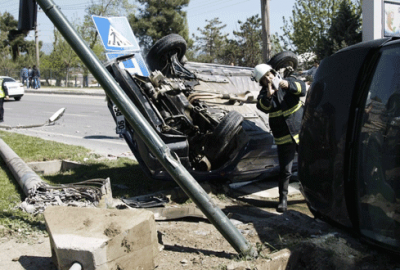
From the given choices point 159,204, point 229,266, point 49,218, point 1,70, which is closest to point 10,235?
point 49,218

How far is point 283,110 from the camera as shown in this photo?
4699 mm

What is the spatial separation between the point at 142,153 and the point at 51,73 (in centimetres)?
4301

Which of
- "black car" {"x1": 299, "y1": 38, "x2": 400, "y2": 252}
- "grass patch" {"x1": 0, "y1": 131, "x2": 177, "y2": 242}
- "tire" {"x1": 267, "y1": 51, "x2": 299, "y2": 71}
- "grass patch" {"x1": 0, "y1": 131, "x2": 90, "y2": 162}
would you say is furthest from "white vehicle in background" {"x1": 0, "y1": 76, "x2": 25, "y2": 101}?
"black car" {"x1": 299, "y1": 38, "x2": 400, "y2": 252}

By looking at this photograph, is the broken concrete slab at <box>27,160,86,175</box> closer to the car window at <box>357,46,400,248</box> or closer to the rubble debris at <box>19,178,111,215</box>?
the rubble debris at <box>19,178,111,215</box>

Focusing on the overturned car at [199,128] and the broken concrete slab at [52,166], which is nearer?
the overturned car at [199,128]

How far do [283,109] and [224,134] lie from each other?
700 mm

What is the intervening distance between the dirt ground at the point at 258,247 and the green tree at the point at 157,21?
37.5 meters

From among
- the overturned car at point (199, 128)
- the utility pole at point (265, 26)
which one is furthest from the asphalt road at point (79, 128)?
the utility pole at point (265, 26)

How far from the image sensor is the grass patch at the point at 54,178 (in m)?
3.95

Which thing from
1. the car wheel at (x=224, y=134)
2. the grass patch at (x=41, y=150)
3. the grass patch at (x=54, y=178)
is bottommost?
the grass patch at (x=54, y=178)

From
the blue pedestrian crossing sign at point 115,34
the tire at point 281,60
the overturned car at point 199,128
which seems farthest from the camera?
the blue pedestrian crossing sign at point 115,34

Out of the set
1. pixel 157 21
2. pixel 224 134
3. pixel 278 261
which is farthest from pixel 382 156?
pixel 157 21

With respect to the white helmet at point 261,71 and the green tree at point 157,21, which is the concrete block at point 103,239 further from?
the green tree at point 157,21

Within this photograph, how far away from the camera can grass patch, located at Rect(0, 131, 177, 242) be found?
13.0 ft
